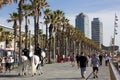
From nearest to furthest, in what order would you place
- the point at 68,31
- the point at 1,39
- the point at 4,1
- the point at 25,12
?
the point at 4,1 < the point at 25,12 < the point at 1,39 < the point at 68,31

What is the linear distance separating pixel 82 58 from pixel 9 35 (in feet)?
305

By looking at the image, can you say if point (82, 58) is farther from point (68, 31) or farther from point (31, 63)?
point (68, 31)

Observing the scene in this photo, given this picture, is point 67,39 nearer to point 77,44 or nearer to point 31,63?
point 77,44

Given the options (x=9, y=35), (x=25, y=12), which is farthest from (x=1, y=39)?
(x=25, y=12)

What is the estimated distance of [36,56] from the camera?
2922 cm

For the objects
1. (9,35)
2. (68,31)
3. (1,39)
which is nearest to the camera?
(1,39)

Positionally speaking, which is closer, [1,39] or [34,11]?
[34,11]

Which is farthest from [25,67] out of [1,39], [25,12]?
[1,39]

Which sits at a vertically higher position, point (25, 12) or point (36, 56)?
point (25, 12)

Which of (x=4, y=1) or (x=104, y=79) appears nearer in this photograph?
(x=104, y=79)

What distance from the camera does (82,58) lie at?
29.7 meters

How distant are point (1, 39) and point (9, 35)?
42.0ft

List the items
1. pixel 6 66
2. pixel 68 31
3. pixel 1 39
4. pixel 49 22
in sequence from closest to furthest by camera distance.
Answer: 1. pixel 6 66
2. pixel 49 22
3. pixel 1 39
4. pixel 68 31

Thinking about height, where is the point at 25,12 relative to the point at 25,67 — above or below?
above
